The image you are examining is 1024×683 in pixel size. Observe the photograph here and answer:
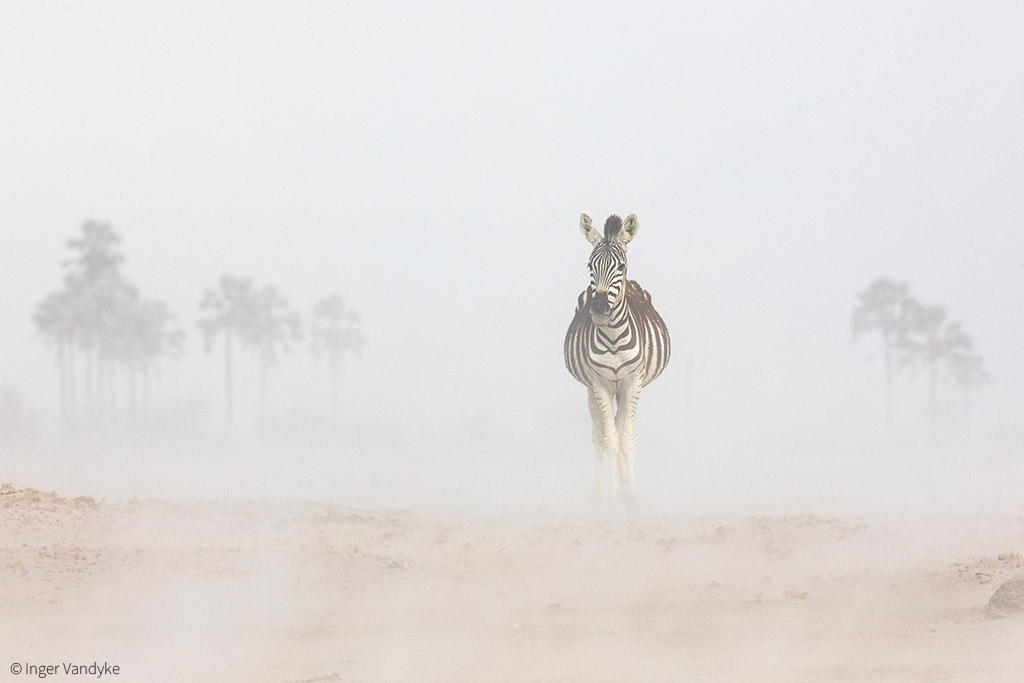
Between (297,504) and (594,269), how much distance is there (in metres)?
4.88

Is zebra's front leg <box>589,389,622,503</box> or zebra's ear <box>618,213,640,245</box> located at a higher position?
zebra's ear <box>618,213,640,245</box>

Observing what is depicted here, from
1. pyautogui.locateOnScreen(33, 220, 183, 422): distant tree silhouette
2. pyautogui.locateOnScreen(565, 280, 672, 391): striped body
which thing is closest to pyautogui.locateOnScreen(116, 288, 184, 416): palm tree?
pyautogui.locateOnScreen(33, 220, 183, 422): distant tree silhouette

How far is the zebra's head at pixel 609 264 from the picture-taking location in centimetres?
1509

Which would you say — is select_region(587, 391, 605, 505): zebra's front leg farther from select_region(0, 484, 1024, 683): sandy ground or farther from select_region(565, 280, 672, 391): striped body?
select_region(0, 484, 1024, 683): sandy ground

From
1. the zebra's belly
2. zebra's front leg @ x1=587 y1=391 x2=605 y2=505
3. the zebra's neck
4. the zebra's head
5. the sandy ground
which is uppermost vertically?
the zebra's head

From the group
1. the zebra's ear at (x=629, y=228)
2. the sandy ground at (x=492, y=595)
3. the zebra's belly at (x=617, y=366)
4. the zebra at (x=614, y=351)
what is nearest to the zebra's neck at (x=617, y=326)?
the zebra at (x=614, y=351)

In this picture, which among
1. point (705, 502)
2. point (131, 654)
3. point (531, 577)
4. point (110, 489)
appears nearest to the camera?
point (131, 654)

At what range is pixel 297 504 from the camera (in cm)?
1585

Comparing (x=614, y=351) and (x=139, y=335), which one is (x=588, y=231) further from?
(x=139, y=335)

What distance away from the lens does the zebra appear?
15353mm

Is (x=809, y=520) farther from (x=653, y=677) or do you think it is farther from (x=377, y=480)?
(x=377, y=480)

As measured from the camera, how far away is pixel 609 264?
15.2 m

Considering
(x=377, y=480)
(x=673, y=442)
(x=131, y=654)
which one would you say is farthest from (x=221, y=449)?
(x=131, y=654)

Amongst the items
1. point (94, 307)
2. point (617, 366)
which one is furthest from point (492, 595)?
point (94, 307)
